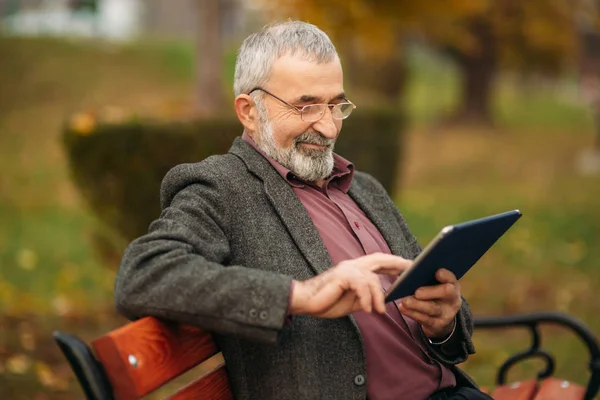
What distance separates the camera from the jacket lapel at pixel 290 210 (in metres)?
2.67

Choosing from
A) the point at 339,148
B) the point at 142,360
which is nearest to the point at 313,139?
the point at 142,360

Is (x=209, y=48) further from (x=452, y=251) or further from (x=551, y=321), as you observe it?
(x=452, y=251)

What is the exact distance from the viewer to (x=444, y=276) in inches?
101

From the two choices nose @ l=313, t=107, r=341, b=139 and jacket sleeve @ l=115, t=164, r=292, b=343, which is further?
nose @ l=313, t=107, r=341, b=139

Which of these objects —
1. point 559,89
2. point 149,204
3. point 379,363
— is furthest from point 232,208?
point 559,89

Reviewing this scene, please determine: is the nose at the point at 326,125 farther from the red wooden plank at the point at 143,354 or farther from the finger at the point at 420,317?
the red wooden plank at the point at 143,354

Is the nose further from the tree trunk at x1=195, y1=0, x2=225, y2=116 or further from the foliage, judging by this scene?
the tree trunk at x1=195, y1=0, x2=225, y2=116

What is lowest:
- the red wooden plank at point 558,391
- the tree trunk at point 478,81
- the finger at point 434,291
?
the tree trunk at point 478,81

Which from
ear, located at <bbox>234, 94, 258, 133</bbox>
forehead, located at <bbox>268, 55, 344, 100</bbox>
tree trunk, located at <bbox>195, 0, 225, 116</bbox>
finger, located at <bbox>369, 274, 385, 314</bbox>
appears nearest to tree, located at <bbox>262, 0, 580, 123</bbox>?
tree trunk, located at <bbox>195, 0, 225, 116</bbox>

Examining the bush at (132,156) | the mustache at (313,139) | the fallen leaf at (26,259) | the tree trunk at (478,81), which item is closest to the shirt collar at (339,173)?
the mustache at (313,139)

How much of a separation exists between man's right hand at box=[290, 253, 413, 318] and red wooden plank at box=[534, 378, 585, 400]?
1690mm

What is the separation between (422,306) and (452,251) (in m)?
0.27

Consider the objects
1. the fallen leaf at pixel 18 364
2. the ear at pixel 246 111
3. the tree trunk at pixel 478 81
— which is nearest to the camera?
the ear at pixel 246 111

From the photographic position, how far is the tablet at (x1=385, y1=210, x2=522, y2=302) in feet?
7.63
